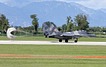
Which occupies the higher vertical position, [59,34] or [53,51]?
[59,34]

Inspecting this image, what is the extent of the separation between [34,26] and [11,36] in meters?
83.4

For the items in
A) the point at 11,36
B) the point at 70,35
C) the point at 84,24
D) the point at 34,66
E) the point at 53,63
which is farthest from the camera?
the point at 84,24

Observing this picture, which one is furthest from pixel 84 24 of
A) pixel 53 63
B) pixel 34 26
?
pixel 53 63

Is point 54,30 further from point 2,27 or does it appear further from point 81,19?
point 81,19

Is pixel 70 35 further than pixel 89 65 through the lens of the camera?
Yes

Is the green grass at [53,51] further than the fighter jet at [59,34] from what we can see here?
No

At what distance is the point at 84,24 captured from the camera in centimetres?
15888

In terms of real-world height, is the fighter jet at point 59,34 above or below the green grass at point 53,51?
above

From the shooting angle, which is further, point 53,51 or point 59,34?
point 59,34

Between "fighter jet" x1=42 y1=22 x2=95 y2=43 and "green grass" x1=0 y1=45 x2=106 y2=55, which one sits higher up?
"fighter jet" x1=42 y1=22 x2=95 y2=43

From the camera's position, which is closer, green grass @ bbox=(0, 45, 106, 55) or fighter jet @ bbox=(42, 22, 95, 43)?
green grass @ bbox=(0, 45, 106, 55)

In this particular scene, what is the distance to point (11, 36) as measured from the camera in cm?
7731

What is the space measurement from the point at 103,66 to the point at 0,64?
6849 mm

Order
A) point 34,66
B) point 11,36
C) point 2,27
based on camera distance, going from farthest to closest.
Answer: point 2,27
point 11,36
point 34,66
